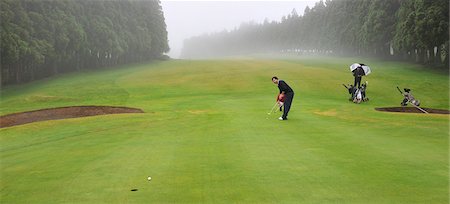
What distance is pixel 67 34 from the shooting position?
57.9 m

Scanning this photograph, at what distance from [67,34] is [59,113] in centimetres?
3261

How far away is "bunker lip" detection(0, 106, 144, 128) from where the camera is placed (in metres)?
26.5

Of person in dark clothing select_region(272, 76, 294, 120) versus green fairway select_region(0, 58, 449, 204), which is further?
person in dark clothing select_region(272, 76, 294, 120)

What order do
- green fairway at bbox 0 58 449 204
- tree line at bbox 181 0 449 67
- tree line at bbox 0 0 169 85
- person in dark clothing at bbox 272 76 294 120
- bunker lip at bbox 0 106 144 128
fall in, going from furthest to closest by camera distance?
tree line at bbox 181 0 449 67 < tree line at bbox 0 0 169 85 < bunker lip at bbox 0 106 144 128 < person in dark clothing at bbox 272 76 294 120 < green fairway at bbox 0 58 449 204

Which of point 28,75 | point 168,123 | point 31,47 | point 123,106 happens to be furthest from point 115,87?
point 168,123

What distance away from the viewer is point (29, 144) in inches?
675

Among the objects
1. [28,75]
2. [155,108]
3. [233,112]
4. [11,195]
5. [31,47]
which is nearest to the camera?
[11,195]

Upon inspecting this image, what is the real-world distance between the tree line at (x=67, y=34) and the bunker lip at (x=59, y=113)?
17455mm

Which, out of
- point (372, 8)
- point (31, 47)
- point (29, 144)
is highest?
point (372, 8)

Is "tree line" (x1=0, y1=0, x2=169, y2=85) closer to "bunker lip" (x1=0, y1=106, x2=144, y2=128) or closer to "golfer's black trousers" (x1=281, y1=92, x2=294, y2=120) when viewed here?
"bunker lip" (x1=0, y1=106, x2=144, y2=128)

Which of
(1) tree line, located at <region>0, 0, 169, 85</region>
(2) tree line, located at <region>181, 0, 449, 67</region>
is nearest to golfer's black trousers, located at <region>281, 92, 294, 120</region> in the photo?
(1) tree line, located at <region>0, 0, 169, 85</region>

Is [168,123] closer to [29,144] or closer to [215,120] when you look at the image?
[215,120]

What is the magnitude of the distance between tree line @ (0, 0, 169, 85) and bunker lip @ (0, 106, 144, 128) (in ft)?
57.3

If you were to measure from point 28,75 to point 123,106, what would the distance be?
34756 millimetres
